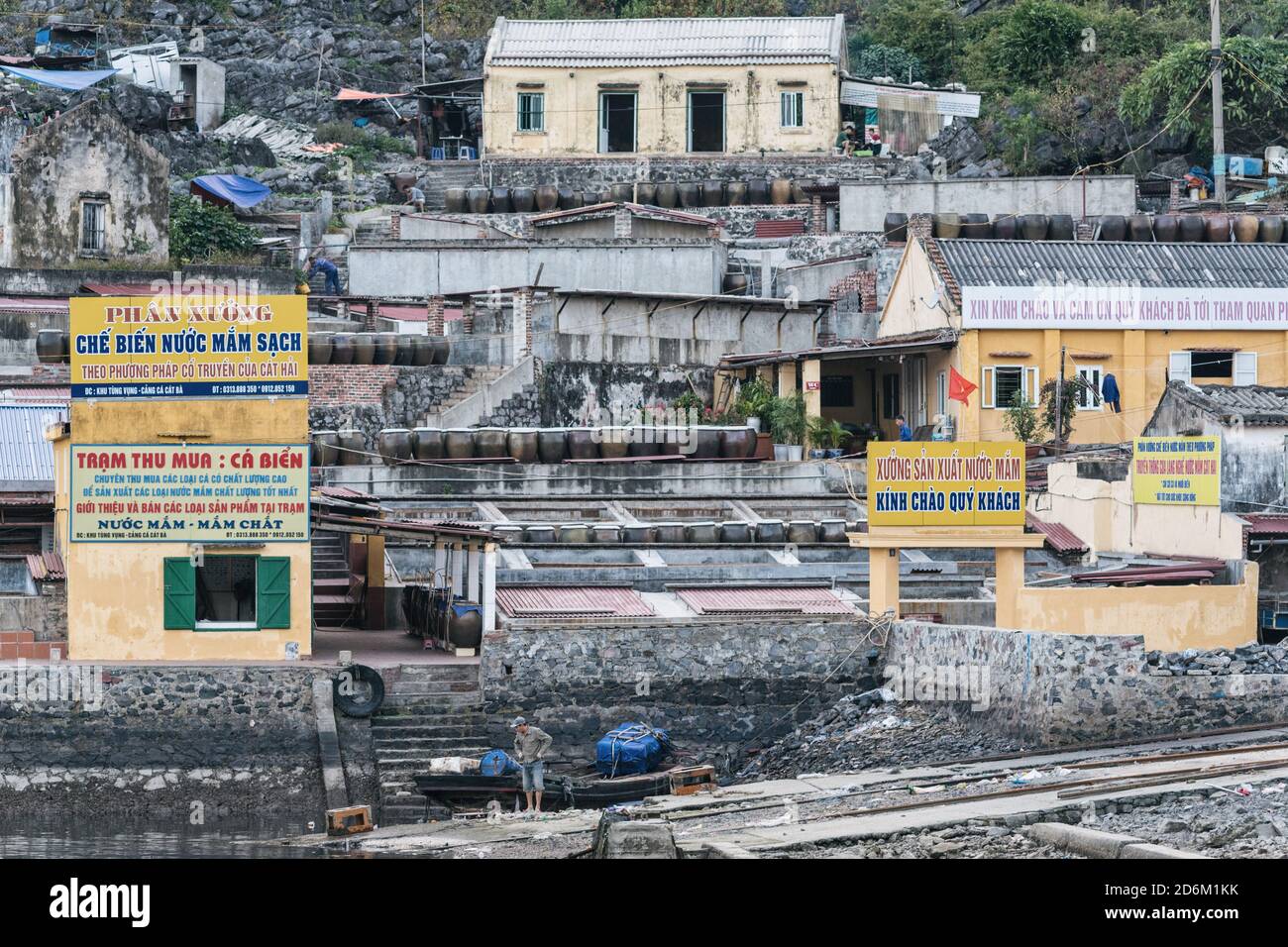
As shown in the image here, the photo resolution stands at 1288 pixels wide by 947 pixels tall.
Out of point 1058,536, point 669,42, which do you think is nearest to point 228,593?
point 1058,536

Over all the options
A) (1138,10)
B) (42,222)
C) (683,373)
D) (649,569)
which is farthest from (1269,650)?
(1138,10)

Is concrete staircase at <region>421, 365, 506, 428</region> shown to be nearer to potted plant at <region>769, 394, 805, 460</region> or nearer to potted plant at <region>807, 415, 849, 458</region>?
potted plant at <region>769, 394, 805, 460</region>

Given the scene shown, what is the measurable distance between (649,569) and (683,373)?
13456 millimetres

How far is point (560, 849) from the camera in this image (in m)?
22.0

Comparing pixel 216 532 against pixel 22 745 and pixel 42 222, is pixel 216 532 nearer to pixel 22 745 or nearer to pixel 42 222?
pixel 22 745

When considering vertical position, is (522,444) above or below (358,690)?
above

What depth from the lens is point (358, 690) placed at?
95.5 feet

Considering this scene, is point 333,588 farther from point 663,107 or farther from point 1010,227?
point 663,107

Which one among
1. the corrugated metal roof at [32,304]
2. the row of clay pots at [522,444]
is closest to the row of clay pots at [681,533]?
the row of clay pots at [522,444]

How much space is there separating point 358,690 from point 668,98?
33.4 meters

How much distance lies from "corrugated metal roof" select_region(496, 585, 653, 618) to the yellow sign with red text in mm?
3831

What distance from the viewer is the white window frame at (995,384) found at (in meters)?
44.2

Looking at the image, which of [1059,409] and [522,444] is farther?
[1059,409]

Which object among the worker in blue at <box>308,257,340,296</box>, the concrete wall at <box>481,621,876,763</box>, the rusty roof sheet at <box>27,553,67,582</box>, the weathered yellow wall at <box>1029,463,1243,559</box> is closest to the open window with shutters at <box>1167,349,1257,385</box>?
the weathered yellow wall at <box>1029,463,1243,559</box>
